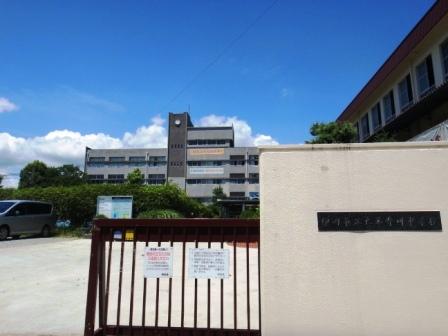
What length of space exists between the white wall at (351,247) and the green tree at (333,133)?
15265mm

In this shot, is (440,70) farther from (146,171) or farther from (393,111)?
(146,171)

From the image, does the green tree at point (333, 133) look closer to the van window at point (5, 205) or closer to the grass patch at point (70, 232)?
the grass patch at point (70, 232)

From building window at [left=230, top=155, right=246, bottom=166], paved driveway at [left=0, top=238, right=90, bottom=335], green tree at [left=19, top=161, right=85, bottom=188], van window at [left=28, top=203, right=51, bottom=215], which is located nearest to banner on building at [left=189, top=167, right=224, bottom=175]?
building window at [left=230, top=155, right=246, bottom=166]

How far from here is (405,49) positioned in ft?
57.9

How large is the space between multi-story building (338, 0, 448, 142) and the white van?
1763 centimetres

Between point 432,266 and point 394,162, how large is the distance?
1170 mm

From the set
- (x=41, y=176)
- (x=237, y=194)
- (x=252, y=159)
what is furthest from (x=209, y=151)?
(x=41, y=176)

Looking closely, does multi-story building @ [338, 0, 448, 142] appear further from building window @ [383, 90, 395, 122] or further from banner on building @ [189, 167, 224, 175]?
banner on building @ [189, 167, 224, 175]

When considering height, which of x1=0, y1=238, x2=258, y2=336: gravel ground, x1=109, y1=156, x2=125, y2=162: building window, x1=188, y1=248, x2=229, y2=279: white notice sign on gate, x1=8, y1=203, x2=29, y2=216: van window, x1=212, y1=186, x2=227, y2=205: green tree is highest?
x1=109, y1=156, x2=125, y2=162: building window

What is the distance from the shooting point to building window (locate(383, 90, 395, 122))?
21694 millimetres

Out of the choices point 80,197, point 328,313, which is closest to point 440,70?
point 328,313

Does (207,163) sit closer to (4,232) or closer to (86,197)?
(86,197)

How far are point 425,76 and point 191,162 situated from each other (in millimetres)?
62524

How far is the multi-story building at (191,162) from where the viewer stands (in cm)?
7662
